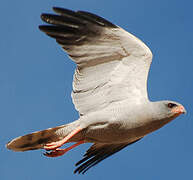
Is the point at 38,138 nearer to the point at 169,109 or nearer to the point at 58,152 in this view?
the point at 58,152

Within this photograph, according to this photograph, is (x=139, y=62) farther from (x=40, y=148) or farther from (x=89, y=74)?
(x=40, y=148)

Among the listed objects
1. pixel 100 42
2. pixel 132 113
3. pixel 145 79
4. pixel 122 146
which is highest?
pixel 100 42

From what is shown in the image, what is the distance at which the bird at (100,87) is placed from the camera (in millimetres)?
10516

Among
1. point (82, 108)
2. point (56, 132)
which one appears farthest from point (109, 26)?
point (56, 132)

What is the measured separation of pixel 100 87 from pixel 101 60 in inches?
22.8

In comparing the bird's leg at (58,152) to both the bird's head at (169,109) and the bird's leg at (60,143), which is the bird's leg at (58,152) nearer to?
the bird's leg at (60,143)

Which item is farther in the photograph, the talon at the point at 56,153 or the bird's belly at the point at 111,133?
the talon at the point at 56,153

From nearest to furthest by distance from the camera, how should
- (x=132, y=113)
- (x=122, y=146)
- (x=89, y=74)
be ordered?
(x=132, y=113) < (x=89, y=74) < (x=122, y=146)

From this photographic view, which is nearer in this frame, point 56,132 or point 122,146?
point 56,132

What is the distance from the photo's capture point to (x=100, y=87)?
1116 centimetres

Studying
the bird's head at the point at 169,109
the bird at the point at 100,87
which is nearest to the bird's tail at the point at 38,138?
the bird at the point at 100,87

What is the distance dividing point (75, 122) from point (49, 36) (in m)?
1.85

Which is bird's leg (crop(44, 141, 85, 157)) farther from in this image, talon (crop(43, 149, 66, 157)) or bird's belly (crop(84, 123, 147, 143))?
bird's belly (crop(84, 123, 147, 143))

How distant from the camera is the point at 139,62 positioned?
1116 cm
